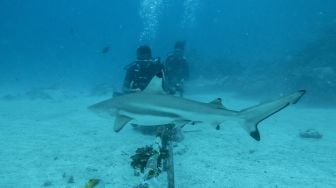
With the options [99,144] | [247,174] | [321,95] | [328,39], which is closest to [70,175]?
[99,144]

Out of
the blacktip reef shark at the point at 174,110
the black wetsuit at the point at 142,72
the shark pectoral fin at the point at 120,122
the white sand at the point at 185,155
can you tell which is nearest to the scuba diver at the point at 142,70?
the black wetsuit at the point at 142,72

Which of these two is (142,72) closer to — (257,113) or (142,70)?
(142,70)

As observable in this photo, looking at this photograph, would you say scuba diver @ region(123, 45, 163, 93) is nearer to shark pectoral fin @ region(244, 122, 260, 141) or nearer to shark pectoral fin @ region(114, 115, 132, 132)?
shark pectoral fin @ region(114, 115, 132, 132)

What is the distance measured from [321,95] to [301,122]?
557 centimetres

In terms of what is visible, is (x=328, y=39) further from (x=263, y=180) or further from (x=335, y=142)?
(x=263, y=180)

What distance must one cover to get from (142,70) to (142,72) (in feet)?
0.21

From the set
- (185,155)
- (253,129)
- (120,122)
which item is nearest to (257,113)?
(253,129)

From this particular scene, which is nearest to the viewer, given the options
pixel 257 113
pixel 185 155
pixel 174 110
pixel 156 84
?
pixel 257 113

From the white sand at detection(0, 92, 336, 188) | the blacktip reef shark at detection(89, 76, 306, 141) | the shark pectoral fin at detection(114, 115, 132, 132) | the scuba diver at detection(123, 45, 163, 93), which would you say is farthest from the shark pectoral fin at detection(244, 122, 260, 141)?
the scuba diver at detection(123, 45, 163, 93)

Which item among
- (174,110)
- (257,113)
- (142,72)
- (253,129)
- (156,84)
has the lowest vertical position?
(253,129)

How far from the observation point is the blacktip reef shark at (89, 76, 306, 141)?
15.3 feet

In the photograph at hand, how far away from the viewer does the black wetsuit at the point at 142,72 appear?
9945 millimetres

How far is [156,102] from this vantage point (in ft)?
17.6

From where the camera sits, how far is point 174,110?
5184 mm
